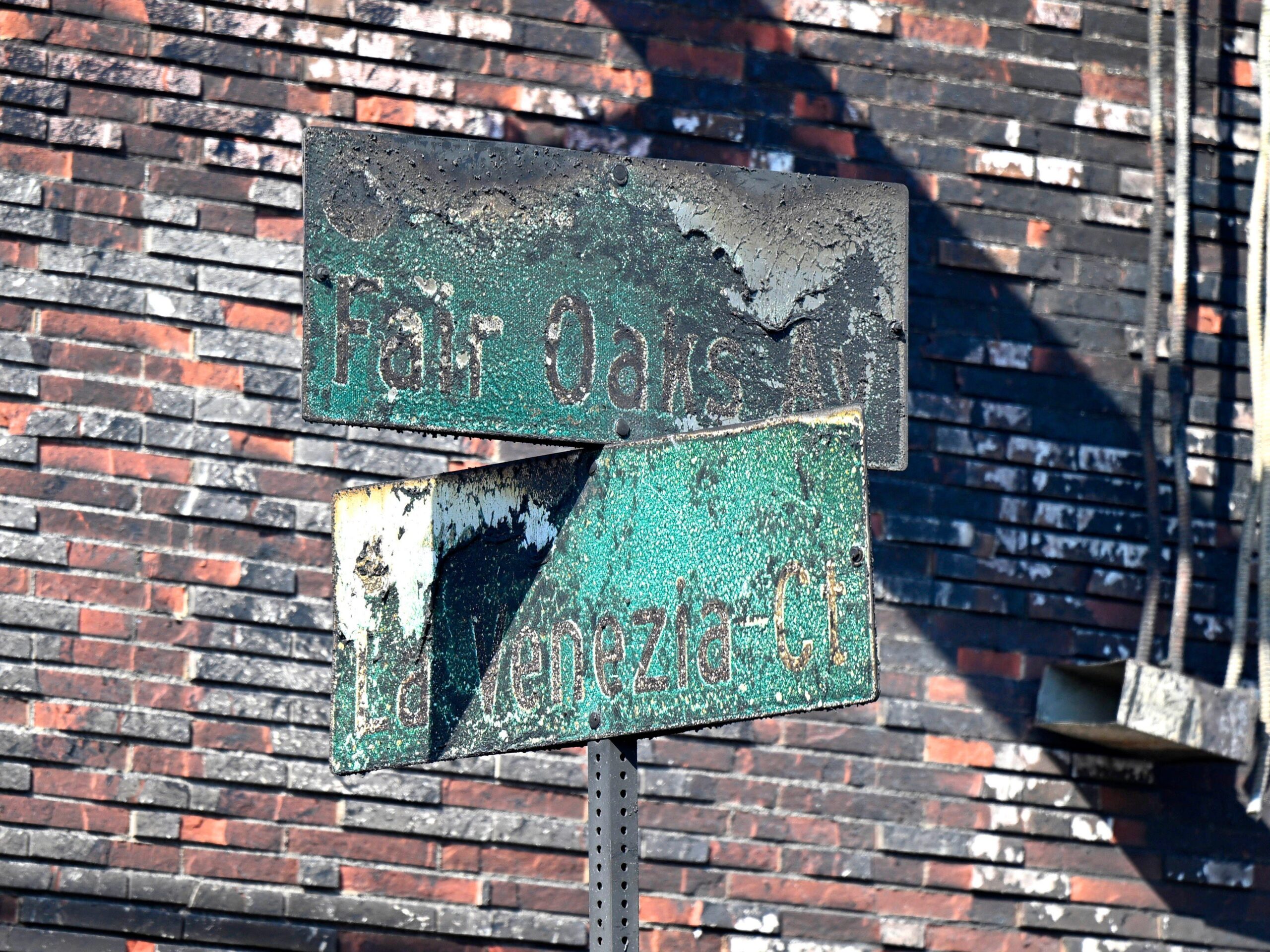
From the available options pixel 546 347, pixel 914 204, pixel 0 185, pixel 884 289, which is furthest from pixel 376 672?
pixel 914 204

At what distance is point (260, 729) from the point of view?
3.76 metres

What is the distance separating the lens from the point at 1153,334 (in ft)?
14.0

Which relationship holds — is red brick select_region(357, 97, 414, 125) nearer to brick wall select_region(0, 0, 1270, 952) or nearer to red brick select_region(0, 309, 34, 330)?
brick wall select_region(0, 0, 1270, 952)

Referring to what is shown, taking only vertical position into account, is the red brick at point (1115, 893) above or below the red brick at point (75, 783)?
below

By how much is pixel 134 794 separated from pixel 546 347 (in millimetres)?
2021

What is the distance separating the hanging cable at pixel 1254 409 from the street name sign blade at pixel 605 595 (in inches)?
95.9

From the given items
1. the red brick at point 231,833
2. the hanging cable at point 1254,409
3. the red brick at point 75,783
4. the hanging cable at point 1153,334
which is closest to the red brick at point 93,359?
the red brick at point 75,783

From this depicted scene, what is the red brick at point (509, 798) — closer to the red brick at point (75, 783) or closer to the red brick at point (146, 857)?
the red brick at point (146, 857)

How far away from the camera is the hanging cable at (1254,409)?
13.5 feet

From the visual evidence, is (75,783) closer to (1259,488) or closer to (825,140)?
(825,140)

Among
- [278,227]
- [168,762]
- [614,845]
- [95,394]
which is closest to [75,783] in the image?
[168,762]

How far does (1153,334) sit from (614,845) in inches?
107

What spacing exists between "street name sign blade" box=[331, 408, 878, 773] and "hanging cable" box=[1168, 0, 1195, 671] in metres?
2.38

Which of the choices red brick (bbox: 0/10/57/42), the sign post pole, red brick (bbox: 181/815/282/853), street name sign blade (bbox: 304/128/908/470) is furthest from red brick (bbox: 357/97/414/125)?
the sign post pole
